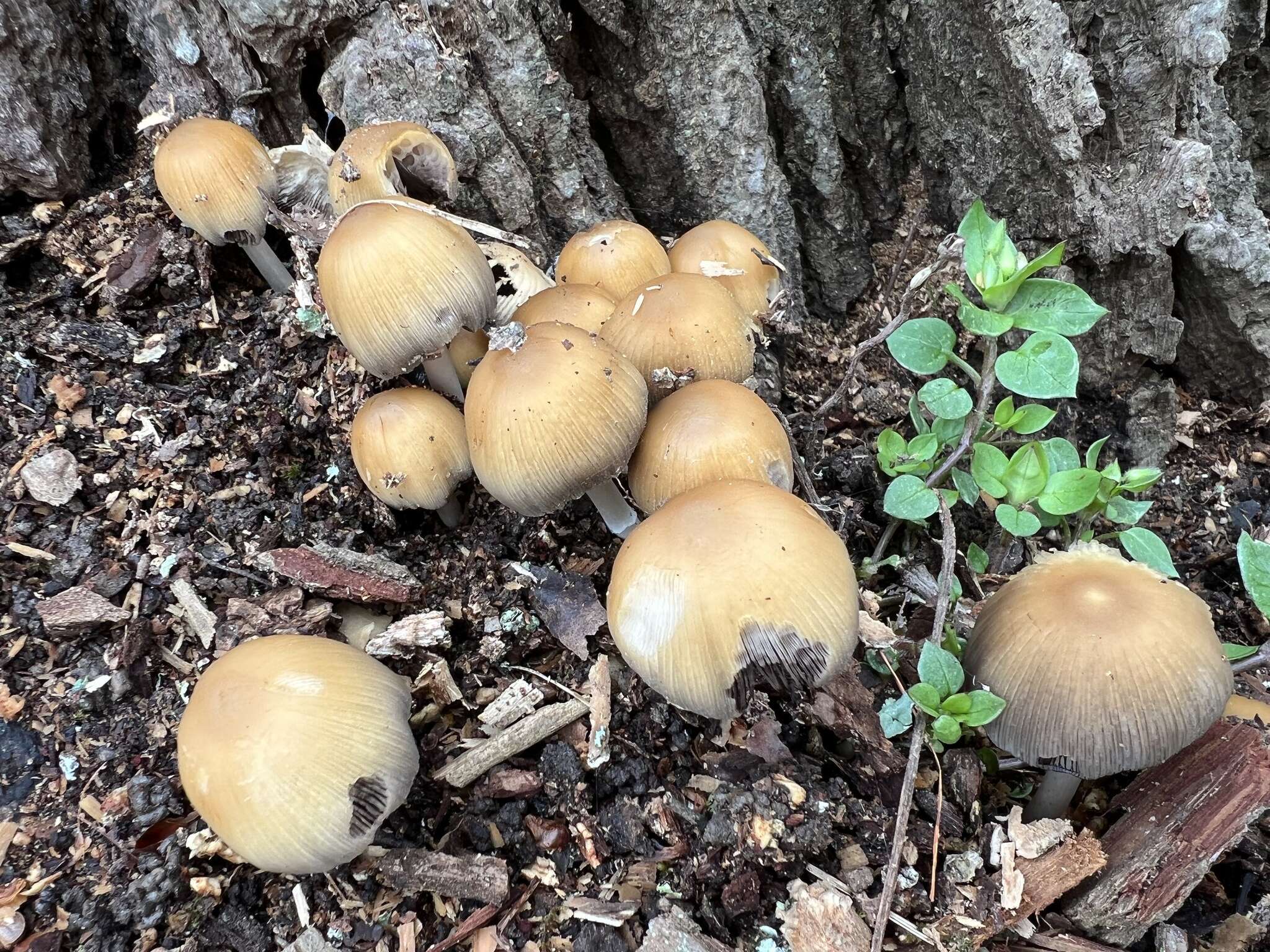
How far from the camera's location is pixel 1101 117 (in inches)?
92.7

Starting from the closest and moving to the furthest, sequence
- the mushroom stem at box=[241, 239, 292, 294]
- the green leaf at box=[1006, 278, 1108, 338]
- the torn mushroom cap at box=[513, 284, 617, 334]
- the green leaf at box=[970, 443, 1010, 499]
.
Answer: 1. the green leaf at box=[1006, 278, 1108, 338]
2. the green leaf at box=[970, 443, 1010, 499]
3. the torn mushroom cap at box=[513, 284, 617, 334]
4. the mushroom stem at box=[241, 239, 292, 294]

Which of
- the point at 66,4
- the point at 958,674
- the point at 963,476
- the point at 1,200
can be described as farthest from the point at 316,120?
the point at 958,674

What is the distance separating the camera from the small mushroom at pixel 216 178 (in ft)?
7.97

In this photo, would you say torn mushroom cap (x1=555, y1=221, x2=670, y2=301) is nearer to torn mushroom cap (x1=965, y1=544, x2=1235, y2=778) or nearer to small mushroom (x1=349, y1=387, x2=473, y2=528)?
small mushroom (x1=349, y1=387, x2=473, y2=528)

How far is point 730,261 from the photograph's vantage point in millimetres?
2400

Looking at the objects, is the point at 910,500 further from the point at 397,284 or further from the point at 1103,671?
the point at 397,284

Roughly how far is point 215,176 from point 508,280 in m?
0.95

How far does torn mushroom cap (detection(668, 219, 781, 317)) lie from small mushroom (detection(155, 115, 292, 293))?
1.34 m

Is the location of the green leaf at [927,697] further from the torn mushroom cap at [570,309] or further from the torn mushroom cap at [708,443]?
the torn mushroom cap at [570,309]

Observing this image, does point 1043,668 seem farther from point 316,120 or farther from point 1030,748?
point 316,120

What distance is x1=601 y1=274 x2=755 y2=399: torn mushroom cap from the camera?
1946 millimetres

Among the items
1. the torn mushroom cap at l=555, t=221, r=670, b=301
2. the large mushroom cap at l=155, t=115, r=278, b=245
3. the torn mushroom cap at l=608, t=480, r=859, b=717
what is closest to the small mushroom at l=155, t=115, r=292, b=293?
the large mushroom cap at l=155, t=115, r=278, b=245

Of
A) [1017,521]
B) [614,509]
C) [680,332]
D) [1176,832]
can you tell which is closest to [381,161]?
[680,332]

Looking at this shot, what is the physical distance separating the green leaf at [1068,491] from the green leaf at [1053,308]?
0.33 metres
